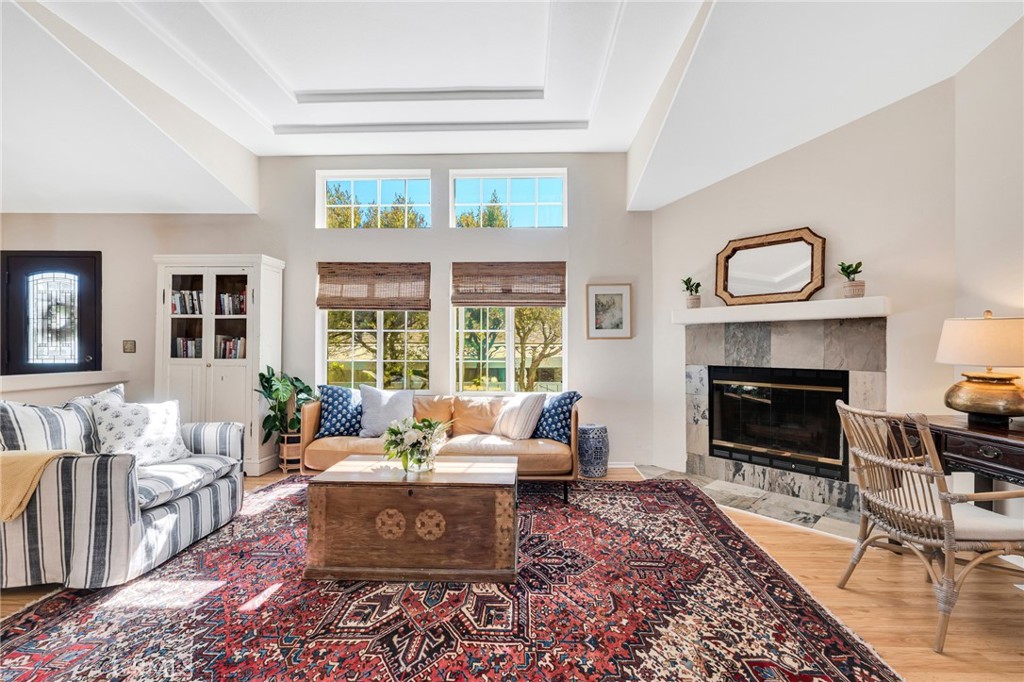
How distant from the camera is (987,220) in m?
2.56

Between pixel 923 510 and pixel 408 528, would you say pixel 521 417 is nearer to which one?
pixel 408 528

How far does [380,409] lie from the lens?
4098 mm

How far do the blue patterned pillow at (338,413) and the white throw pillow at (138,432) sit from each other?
1160 millimetres

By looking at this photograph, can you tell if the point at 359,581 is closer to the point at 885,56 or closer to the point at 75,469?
the point at 75,469

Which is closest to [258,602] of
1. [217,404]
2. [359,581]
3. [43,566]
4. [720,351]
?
[359,581]

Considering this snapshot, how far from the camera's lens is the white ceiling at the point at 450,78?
253 centimetres

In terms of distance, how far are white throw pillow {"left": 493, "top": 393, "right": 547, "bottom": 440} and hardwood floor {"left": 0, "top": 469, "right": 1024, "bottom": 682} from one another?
71.1 inches

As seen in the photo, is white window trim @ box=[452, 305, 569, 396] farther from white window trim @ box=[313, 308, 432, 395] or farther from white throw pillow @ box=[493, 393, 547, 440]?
white throw pillow @ box=[493, 393, 547, 440]

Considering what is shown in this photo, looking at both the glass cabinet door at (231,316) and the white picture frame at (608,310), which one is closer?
the glass cabinet door at (231,316)

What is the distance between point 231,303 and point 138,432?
1775mm

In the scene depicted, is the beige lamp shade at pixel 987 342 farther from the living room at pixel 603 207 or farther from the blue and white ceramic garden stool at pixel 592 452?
the blue and white ceramic garden stool at pixel 592 452

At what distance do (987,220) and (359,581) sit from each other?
4009 mm

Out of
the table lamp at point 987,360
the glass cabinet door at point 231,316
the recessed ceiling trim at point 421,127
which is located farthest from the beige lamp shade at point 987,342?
the glass cabinet door at point 231,316

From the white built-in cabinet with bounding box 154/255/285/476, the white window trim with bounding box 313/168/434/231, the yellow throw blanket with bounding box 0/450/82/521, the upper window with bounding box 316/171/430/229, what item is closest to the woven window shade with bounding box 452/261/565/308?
the white window trim with bounding box 313/168/434/231
